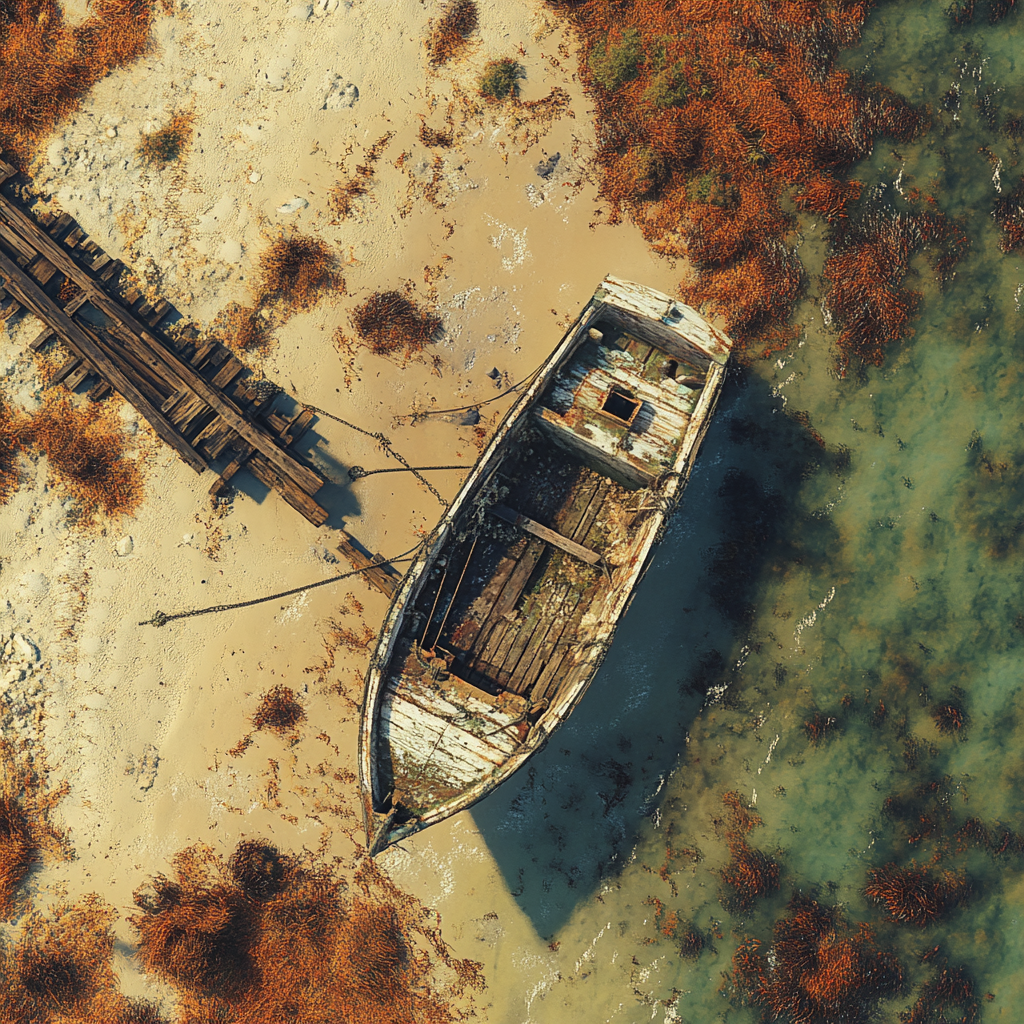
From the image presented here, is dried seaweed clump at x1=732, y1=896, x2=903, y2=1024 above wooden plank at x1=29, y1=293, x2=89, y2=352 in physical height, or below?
below

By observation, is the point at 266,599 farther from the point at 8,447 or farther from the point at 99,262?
A: the point at 99,262

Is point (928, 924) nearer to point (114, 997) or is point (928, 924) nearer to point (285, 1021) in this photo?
point (285, 1021)

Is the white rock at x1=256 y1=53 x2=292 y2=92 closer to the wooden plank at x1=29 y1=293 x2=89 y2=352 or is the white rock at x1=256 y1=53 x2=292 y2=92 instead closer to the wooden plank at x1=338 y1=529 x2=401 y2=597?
the wooden plank at x1=29 y1=293 x2=89 y2=352

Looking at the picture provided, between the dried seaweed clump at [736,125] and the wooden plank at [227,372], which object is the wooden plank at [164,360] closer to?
the wooden plank at [227,372]

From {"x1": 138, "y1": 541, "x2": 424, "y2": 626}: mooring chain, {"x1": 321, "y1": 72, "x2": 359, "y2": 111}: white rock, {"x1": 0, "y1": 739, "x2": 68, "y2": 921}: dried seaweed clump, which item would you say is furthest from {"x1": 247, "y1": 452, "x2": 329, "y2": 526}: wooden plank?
{"x1": 0, "y1": 739, "x2": 68, "y2": 921}: dried seaweed clump

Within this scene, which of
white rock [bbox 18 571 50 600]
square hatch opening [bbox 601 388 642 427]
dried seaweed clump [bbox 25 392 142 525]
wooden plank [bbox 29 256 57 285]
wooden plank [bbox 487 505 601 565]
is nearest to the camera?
square hatch opening [bbox 601 388 642 427]

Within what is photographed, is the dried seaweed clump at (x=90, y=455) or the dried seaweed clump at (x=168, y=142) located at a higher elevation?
the dried seaweed clump at (x=168, y=142)

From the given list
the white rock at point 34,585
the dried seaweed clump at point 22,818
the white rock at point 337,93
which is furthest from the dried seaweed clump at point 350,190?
the dried seaweed clump at point 22,818

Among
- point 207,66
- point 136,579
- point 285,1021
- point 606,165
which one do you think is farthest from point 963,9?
point 285,1021
